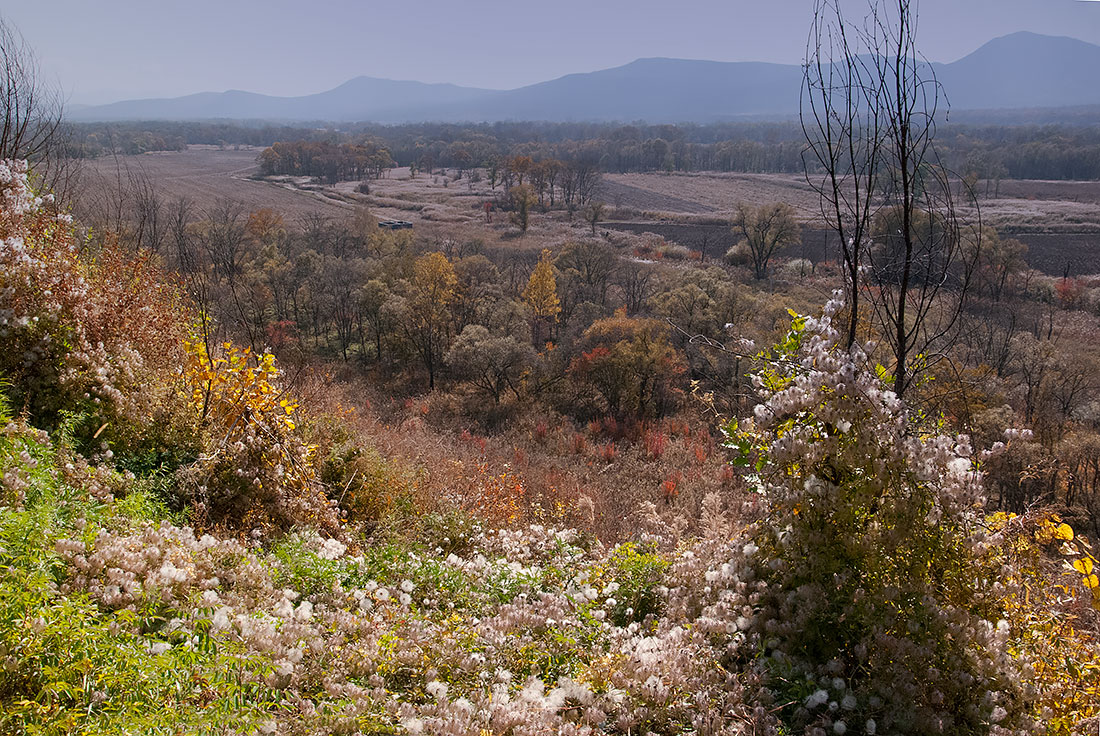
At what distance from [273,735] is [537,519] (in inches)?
305

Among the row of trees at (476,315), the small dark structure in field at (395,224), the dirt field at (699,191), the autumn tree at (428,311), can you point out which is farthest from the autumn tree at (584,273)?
the dirt field at (699,191)

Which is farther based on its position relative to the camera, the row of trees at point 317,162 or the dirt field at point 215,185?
the row of trees at point 317,162

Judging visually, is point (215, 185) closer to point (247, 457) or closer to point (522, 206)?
point (522, 206)

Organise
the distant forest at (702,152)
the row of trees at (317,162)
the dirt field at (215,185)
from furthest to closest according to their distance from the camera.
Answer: the distant forest at (702,152) < the row of trees at (317,162) < the dirt field at (215,185)

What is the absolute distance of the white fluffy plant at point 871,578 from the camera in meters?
3.10

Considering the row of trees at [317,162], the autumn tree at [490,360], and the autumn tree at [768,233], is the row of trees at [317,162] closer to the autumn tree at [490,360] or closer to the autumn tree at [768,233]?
the autumn tree at [768,233]

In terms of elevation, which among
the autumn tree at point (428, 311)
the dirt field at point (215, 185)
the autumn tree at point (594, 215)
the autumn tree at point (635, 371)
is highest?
the dirt field at point (215, 185)

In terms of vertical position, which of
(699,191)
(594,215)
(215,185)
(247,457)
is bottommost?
(247,457)

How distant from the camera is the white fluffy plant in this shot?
10.2ft

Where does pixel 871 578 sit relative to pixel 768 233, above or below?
below

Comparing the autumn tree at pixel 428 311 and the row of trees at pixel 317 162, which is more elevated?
the row of trees at pixel 317 162

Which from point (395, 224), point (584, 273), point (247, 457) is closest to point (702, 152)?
point (395, 224)

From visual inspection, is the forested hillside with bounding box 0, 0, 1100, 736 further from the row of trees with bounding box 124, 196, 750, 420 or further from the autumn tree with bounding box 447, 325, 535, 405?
the row of trees with bounding box 124, 196, 750, 420

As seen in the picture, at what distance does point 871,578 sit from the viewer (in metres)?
3.46
